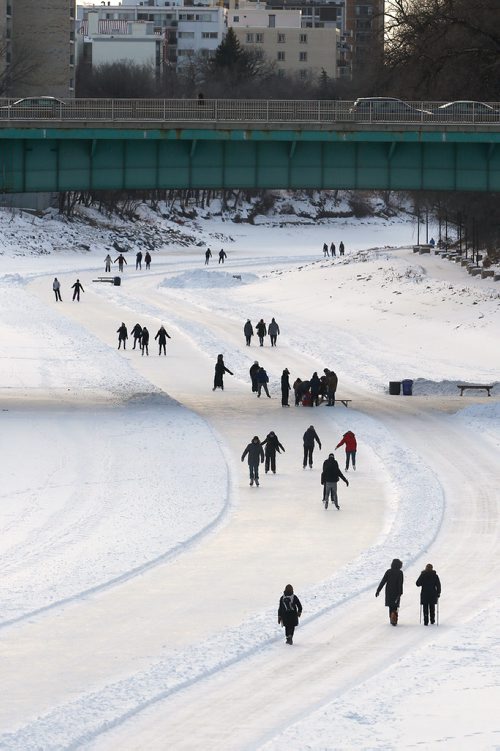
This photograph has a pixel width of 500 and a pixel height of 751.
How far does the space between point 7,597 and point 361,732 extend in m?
7.84

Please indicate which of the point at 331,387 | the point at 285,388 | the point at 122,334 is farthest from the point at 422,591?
the point at 122,334

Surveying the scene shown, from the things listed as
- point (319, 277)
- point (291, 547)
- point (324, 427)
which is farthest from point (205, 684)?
point (319, 277)

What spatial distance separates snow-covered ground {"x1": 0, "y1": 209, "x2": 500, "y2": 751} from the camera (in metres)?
17.5

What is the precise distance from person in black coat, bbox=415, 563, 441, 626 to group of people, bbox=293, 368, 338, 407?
20.8 meters

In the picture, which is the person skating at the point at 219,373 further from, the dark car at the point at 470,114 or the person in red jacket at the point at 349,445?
the person in red jacket at the point at 349,445

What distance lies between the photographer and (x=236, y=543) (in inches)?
1043

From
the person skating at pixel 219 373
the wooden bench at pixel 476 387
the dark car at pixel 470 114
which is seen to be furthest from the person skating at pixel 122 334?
the dark car at pixel 470 114

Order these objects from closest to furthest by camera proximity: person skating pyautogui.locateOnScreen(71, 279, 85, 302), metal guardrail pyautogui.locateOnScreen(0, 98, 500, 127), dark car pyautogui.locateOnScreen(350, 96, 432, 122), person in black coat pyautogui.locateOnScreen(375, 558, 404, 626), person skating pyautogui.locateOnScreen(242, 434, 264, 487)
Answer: person in black coat pyautogui.locateOnScreen(375, 558, 404, 626) → person skating pyautogui.locateOnScreen(242, 434, 264, 487) → metal guardrail pyautogui.locateOnScreen(0, 98, 500, 127) → dark car pyautogui.locateOnScreen(350, 96, 432, 122) → person skating pyautogui.locateOnScreen(71, 279, 85, 302)

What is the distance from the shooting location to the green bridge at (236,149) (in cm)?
4331

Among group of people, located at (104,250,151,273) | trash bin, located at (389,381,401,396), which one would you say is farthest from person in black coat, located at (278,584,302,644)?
group of people, located at (104,250,151,273)

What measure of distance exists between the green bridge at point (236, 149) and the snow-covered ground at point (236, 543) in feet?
21.5

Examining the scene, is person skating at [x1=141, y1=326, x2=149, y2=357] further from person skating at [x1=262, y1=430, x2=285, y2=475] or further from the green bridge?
person skating at [x1=262, y1=430, x2=285, y2=475]

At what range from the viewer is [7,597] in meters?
22.5

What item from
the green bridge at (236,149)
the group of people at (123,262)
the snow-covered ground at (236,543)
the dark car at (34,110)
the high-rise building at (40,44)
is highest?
the high-rise building at (40,44)
